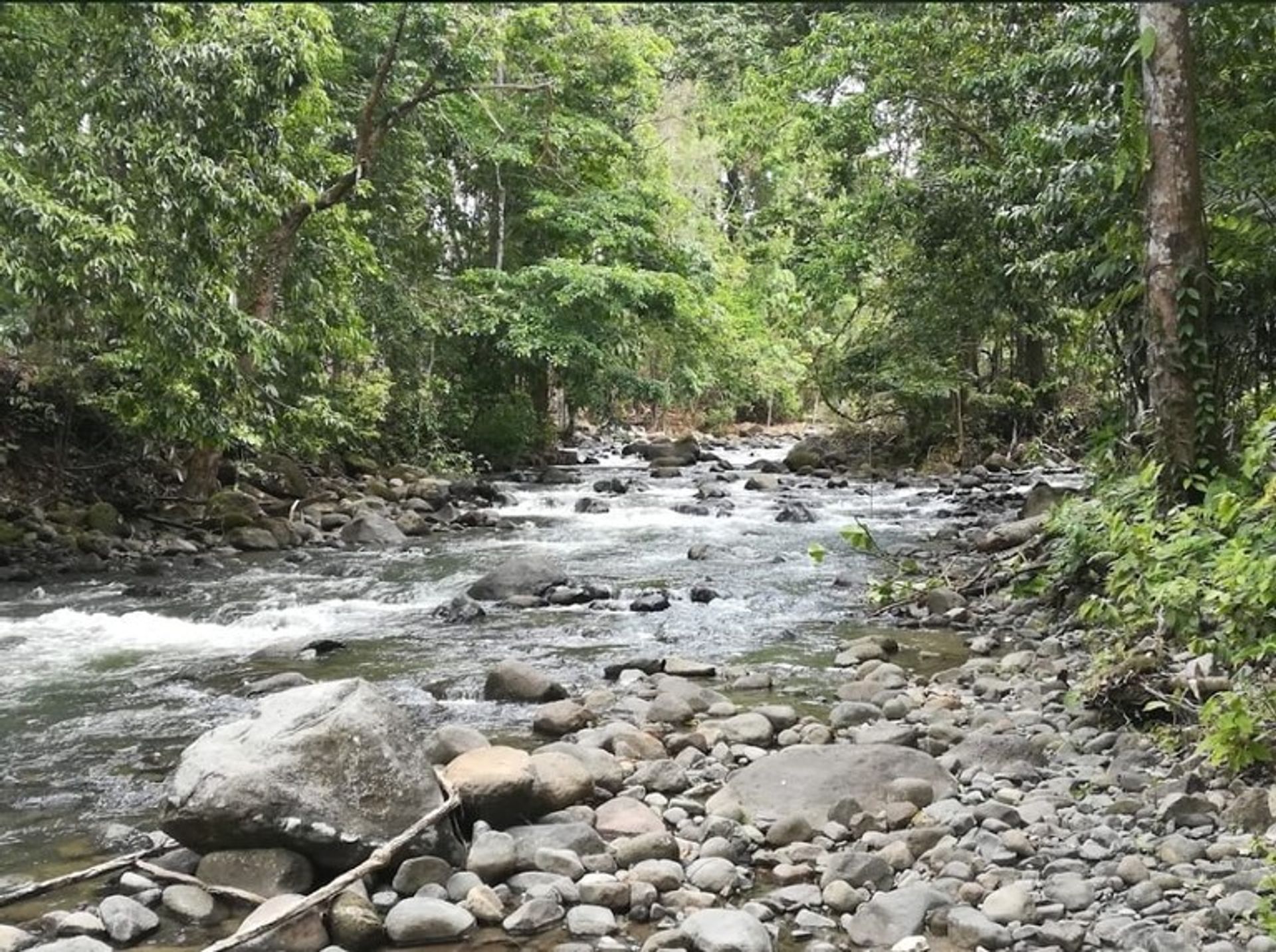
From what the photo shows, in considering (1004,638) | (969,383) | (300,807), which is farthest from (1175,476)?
(969,383)

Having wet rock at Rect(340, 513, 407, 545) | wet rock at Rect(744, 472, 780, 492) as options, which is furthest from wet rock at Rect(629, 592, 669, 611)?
wet rock at Rect(744, 472, 780, 492)

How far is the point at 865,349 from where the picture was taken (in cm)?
1662

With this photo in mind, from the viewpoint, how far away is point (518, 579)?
9.20 m

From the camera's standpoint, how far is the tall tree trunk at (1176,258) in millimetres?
5562

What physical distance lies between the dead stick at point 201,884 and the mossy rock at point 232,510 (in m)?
9.08

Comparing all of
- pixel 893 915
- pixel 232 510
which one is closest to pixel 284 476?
pixel 232 510

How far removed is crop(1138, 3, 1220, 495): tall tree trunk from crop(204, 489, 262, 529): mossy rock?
31.8 ft

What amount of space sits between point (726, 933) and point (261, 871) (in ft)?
4.96

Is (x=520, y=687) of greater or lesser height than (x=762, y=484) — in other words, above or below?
above

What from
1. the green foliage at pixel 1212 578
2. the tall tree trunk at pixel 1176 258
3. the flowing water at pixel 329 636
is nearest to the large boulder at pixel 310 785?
the flowing water at pixel 329 636

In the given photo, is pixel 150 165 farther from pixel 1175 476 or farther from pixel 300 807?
pixel 1175 476

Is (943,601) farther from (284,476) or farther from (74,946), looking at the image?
(284,476)

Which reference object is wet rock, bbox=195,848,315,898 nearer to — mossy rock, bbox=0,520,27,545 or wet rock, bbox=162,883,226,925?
wet rock, bbox=162,883,226,925

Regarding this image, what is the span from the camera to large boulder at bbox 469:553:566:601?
358 inches
